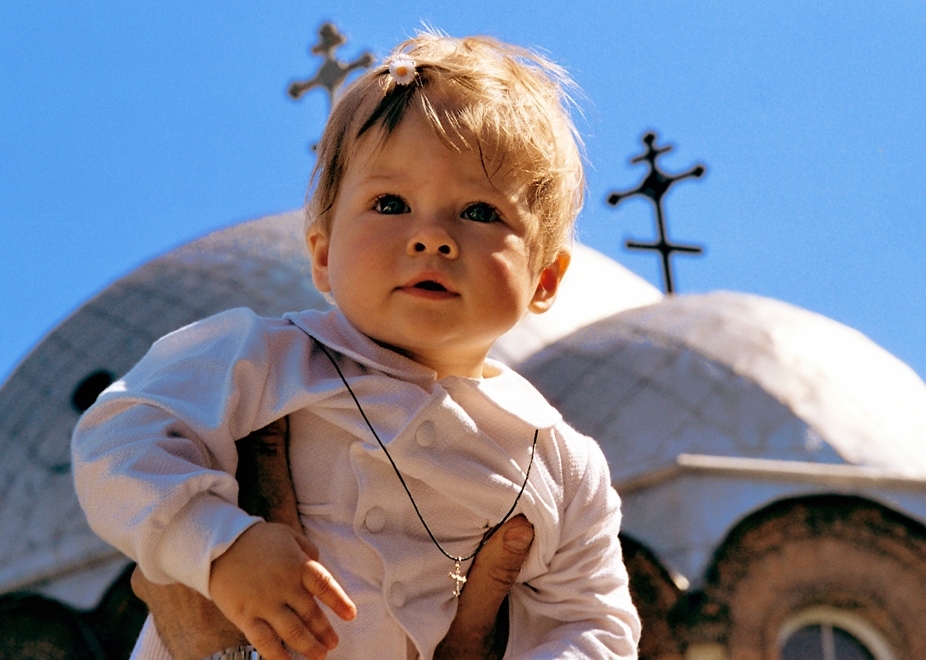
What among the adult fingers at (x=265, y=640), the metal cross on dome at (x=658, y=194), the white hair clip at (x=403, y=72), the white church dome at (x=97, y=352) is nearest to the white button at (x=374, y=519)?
the adult fingers at (x=265, y=640)

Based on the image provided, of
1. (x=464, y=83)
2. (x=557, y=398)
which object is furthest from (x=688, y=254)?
(x=464, y=83)

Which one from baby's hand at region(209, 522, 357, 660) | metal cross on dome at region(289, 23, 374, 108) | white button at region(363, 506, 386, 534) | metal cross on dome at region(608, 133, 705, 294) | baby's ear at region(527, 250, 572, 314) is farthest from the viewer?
metal cross on dome at region(289, 23, 374, 108)

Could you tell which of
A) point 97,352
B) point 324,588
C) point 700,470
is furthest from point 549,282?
point 97,352

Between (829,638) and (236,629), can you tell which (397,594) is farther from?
(829,638)

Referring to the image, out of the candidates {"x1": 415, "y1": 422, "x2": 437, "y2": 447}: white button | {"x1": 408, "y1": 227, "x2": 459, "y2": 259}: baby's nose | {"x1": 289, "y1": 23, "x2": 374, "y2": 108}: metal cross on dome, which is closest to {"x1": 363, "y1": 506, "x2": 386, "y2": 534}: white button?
{"x1": 415, "y1": 422, "x2": 437, "y2": 447}: white button

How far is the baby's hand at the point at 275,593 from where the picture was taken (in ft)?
4.31

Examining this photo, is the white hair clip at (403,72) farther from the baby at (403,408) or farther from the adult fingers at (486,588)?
the adult fingers at (486,588)

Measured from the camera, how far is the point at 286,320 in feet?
5.55

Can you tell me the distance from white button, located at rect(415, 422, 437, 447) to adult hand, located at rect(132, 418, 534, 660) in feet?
0.53

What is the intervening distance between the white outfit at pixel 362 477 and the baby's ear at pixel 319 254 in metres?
0.07

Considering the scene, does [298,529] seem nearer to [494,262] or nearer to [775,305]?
[494,262]

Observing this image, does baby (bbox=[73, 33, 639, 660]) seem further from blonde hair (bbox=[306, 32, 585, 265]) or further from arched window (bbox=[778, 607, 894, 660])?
arched window (bbox=[778, 607, 894, 660])

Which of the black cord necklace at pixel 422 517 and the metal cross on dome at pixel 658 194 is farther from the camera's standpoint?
the metal cross on dome at pixel 658 194

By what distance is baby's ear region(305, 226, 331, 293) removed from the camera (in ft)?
5.79
